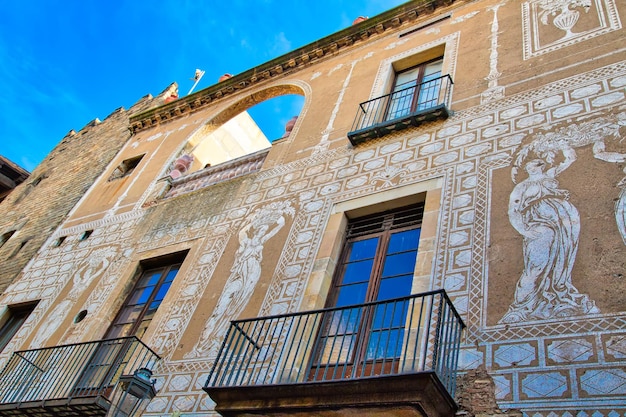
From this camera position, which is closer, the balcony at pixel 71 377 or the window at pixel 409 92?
the balcony at pixel 71 377

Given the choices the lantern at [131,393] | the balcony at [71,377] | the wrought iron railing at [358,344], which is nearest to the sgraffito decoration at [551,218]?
the wrought iron railing at [358,344]

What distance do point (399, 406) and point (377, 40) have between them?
8636 millimetres

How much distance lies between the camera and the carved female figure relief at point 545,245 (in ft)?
17.0

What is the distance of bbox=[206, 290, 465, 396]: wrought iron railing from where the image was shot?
5133 millimetres

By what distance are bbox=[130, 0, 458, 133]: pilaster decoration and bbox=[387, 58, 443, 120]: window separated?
1496mm

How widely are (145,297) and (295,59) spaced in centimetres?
627

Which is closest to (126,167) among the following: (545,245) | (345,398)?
(345,398)

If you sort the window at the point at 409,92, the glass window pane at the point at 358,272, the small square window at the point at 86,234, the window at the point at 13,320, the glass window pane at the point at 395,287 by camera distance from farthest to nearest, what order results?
1. the small square window at the point at 86,234
2. the window at the point at 13,320
3. the window at the point at 409,92
4. the glass window pane at the point at 358,272
5. the glass window pane at the point at 395,287

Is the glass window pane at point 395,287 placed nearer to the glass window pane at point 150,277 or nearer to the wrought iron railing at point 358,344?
the wrought iron railing at point 358,344

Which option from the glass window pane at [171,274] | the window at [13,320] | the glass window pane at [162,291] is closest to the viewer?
the glass window pane at [162,291]

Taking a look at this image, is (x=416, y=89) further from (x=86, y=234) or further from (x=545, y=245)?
(x=86, y=234)

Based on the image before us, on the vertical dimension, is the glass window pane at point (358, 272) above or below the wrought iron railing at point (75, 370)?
above

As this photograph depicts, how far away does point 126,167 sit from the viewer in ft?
47.4

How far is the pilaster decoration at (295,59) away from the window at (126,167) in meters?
1.41
